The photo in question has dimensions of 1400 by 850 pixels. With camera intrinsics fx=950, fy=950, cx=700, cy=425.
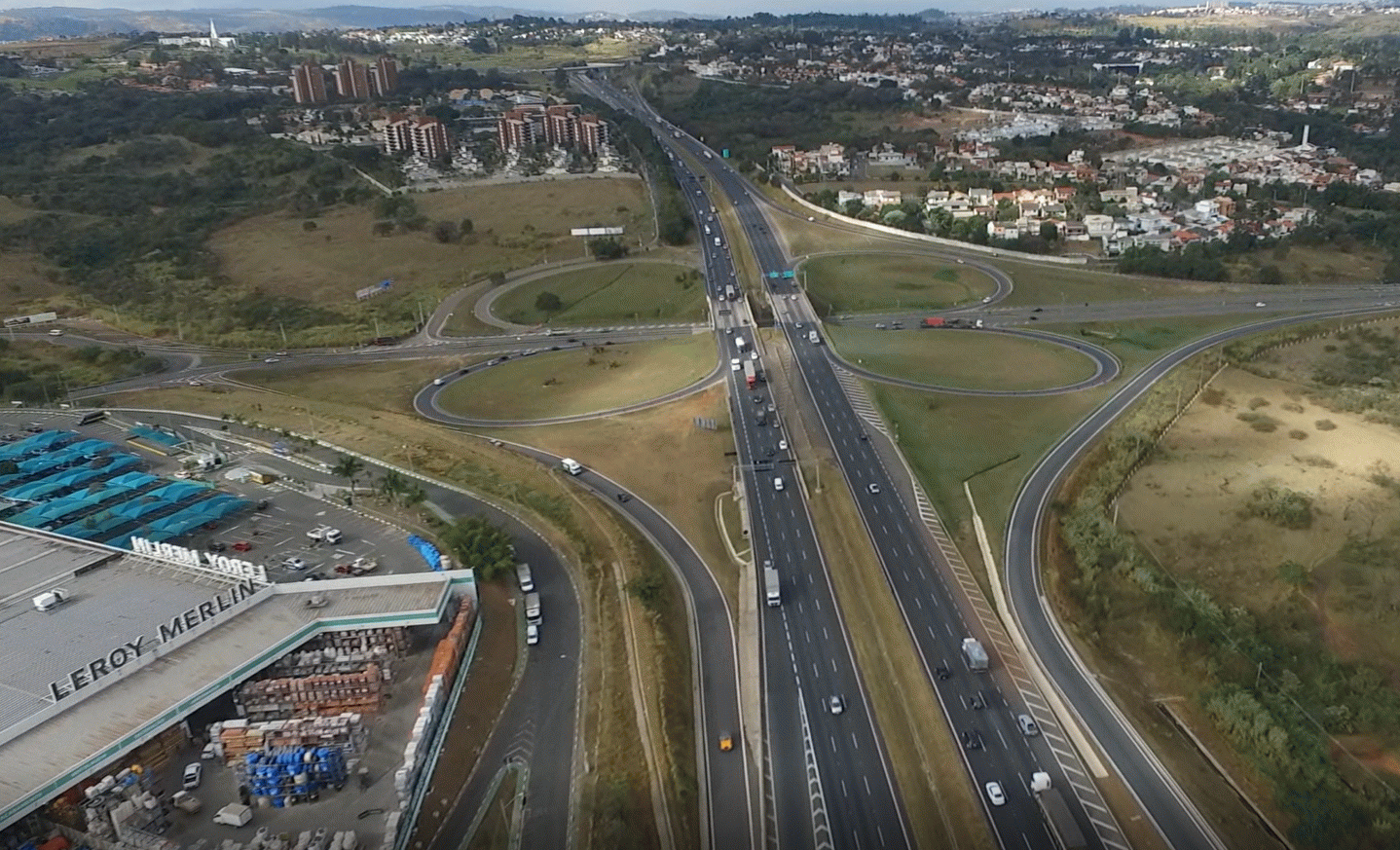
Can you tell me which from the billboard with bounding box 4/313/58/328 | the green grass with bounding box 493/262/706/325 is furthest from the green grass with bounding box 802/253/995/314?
the billboard with bounding box 4/313/58/328

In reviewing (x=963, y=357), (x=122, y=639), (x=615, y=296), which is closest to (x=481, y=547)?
(x=122, y=639)

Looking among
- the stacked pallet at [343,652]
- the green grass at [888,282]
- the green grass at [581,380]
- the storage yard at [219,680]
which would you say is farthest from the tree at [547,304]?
the stacked pallet at [343,652]

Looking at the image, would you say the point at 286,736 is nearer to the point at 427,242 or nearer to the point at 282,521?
the point at 282,521

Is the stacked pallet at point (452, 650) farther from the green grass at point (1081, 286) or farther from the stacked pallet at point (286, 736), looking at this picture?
the green grass at point (1081, 286)

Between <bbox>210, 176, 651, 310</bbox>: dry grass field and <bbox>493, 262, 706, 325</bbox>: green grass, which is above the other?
<bbox>210, 176, 651, 310</bbox>: dry grass field

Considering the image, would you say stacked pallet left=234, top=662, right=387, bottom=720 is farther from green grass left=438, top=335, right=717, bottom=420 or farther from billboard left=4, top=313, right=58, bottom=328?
billboard left=4, top=313, right=58, bottom=328
